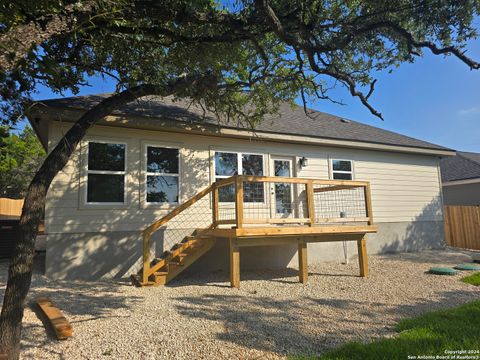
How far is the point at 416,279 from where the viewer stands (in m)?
7.09

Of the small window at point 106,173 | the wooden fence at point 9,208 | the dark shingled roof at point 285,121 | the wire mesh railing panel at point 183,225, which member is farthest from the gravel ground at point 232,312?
the wooden fence at point 9,208

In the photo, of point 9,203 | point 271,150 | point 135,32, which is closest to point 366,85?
point 271,150

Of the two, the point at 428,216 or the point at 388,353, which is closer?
the point at 388,353

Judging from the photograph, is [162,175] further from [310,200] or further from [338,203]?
[338,203]

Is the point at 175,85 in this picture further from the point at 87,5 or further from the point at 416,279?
Answer: the point at 416,279

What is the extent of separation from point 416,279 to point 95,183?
7.37 m

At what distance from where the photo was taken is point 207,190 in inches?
276

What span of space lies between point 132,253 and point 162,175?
198 centimetres

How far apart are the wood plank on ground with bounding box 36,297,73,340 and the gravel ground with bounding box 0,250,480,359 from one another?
9cm

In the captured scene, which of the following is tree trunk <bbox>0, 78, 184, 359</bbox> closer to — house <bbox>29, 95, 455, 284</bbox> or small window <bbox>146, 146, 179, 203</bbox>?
house <bbox>29, 95, 455, 284</bbox>

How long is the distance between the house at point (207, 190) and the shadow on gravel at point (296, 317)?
1.43 m

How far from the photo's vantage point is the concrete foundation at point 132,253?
7.02m

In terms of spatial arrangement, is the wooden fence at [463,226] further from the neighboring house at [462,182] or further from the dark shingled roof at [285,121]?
the neighboring house at [462,182]

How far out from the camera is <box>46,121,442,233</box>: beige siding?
7.17m
